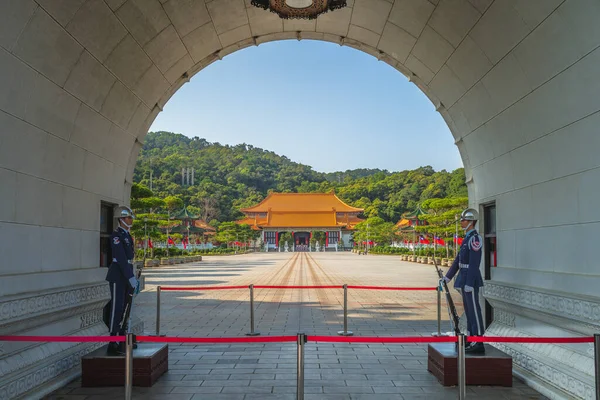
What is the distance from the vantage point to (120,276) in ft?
18.4

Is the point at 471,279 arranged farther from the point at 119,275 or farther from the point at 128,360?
the point at 119,275

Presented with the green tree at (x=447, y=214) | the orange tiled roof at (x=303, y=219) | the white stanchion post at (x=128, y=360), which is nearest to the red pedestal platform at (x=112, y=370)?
the white stanchion post at (x=128, y=360)

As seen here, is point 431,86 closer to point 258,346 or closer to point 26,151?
point 258,346

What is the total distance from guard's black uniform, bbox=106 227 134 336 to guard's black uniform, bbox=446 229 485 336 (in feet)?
12.3

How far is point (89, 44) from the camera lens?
5.23 m

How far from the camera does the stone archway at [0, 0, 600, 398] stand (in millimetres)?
4414

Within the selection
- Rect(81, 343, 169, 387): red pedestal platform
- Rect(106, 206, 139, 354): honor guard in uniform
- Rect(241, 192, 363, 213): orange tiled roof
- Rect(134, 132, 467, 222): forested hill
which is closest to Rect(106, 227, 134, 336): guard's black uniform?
Rect(106, 206, 139, 354): honor guard in uniform

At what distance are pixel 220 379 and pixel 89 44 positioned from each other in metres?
3.94

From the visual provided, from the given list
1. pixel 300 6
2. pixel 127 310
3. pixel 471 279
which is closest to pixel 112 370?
pixel 127 310

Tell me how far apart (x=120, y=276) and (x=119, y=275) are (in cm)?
2

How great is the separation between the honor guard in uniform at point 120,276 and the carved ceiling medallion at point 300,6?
3175mm

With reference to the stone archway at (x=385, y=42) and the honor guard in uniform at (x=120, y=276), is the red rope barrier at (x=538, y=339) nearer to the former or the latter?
the stone archway at (x=385, y=42)

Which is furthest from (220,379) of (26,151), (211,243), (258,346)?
(211,243)

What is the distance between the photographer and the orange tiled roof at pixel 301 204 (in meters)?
79.8
